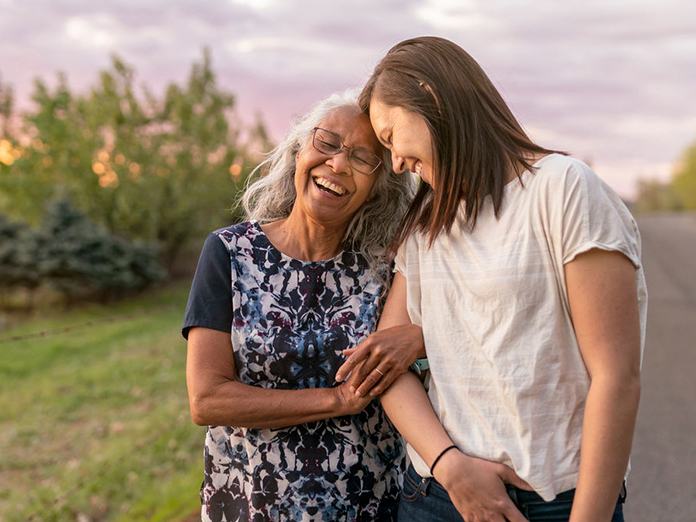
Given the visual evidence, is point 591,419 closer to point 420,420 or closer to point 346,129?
point 420,420

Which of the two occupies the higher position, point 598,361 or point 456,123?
point 456,123

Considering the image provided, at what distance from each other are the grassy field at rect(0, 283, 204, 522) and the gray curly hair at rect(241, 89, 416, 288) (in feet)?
6.24

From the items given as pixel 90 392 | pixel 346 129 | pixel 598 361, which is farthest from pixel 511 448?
pixel 90 392

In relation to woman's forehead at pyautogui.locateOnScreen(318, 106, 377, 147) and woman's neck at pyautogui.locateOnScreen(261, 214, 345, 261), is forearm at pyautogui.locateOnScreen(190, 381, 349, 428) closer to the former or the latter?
woman's neck at pyautogui.locateOnScreen(261, 214, 345, 261)

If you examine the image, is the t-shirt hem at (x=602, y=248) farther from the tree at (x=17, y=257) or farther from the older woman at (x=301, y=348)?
the tree at (x=17, y=257)

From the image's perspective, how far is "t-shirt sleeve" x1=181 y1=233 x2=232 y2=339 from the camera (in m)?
1.77

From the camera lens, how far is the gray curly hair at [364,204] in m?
1.98

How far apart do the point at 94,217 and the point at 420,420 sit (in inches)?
618

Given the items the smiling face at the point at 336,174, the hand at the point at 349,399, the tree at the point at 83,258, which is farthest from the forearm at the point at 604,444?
the tree at the point at 83,258

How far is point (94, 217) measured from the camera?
15594 mm

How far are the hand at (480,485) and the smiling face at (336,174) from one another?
853 millimetres


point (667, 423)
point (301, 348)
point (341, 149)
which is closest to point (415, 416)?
point (301, 348)

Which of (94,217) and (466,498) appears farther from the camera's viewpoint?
(94,217)

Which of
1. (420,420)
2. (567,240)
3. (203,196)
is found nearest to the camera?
(567,240)
